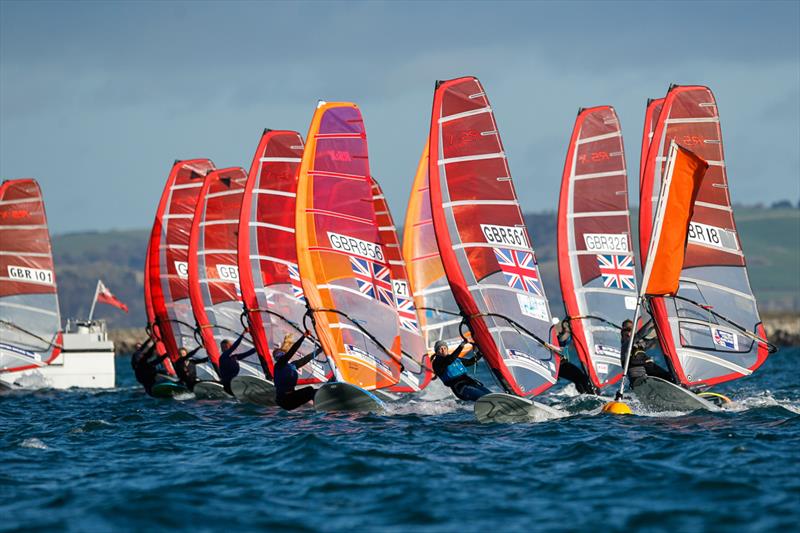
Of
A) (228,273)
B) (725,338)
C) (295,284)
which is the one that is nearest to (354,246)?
(295,284)

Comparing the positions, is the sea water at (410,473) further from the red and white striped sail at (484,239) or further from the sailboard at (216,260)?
the sailboard at (216,260)

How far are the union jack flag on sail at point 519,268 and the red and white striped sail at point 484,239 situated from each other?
0.6 inches

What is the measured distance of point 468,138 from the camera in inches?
730

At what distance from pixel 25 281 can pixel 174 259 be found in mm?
4098

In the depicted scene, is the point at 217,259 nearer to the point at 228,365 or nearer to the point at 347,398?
the point at 228,365

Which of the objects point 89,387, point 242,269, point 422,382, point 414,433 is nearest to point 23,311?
point 89,387

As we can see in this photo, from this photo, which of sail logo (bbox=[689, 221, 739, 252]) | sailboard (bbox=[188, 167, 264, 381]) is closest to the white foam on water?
sailboard (bbox=[188, 167, 264, 381])

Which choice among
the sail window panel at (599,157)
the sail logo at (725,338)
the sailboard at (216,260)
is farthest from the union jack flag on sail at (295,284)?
the sail logo at (725,338)

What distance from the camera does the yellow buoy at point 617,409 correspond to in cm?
1712

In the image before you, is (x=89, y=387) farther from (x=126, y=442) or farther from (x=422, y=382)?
(x=126, y=442)

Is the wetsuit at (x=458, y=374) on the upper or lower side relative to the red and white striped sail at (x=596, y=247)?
lower

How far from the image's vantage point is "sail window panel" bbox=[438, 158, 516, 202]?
18.4 metres

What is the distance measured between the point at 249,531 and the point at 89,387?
73.4ft

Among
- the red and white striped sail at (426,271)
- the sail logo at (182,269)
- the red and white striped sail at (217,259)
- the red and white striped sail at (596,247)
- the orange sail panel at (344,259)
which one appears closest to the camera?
the orange sail panel at (344,259)
